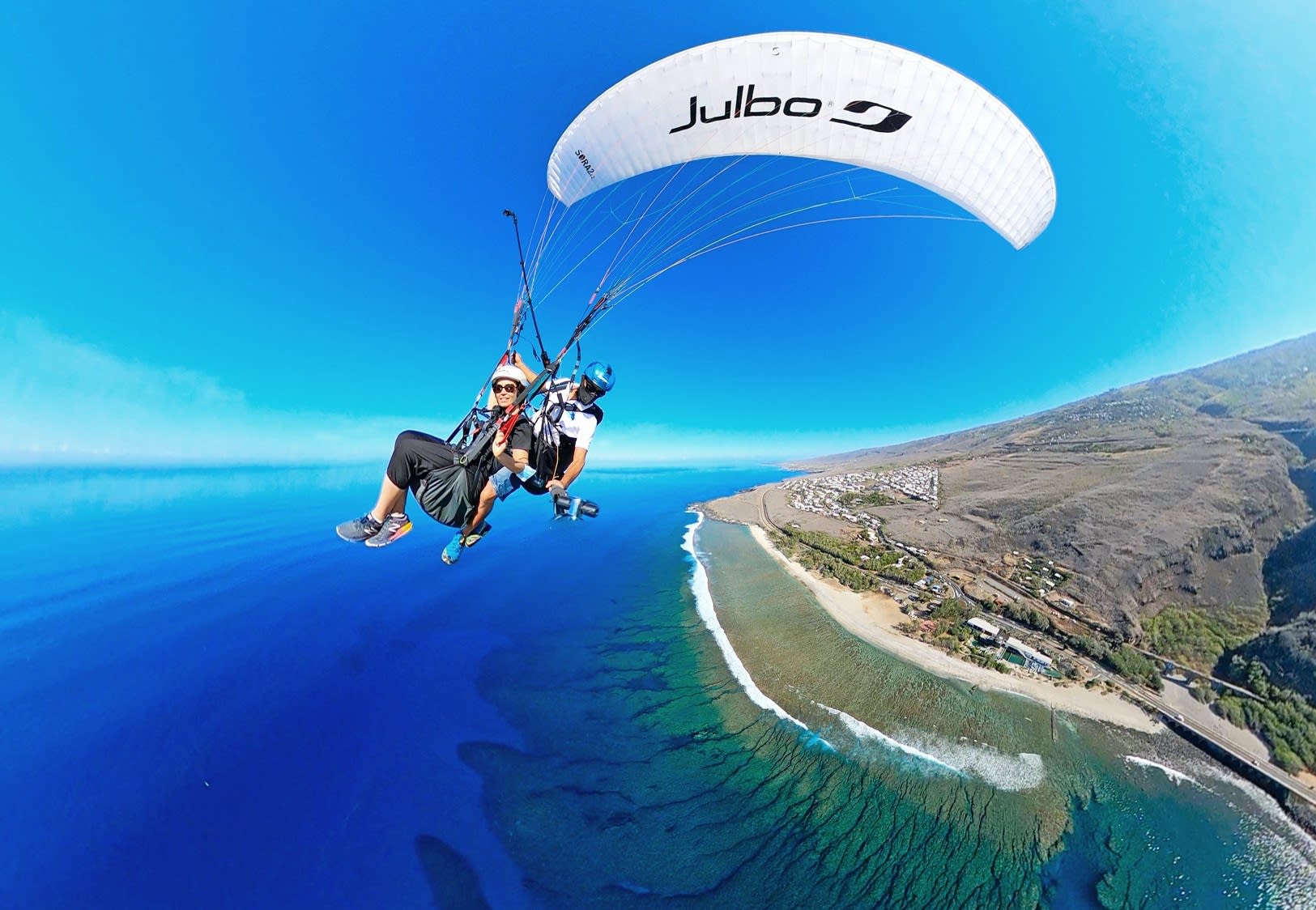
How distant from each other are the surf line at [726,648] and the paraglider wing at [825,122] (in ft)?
50.7

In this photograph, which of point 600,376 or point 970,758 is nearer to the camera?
point 600,376

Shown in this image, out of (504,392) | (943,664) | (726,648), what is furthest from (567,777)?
(943,664)

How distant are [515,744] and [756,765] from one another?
824 centimetres

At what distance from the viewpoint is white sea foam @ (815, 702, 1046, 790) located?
41.1ft

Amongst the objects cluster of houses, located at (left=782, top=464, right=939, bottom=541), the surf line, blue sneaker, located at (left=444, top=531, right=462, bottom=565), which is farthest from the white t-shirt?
cluster of houses, located at (left=782, top=464, right=939, bottom=541)

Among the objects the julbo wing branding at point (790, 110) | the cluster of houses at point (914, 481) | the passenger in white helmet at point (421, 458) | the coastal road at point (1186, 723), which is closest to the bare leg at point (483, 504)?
the passenger in white helmet at point (421, 458)

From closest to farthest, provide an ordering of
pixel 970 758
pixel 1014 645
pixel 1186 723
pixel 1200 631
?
pixel 970 758
pixel 1186 723
pixel 1014 645
pixel 1200 631

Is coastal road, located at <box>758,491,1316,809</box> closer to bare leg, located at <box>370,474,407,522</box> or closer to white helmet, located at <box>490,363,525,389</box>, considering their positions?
white helmet, located at <box>490,363,525,389</box>

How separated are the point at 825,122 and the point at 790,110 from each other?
1.71 feet

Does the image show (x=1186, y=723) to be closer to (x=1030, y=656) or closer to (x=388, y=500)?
(x=1030, y=656)

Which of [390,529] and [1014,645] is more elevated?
[390,529]

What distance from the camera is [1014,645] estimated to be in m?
18.1

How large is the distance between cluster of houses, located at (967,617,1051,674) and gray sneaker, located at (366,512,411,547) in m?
24.5

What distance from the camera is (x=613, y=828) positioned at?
445 inches
